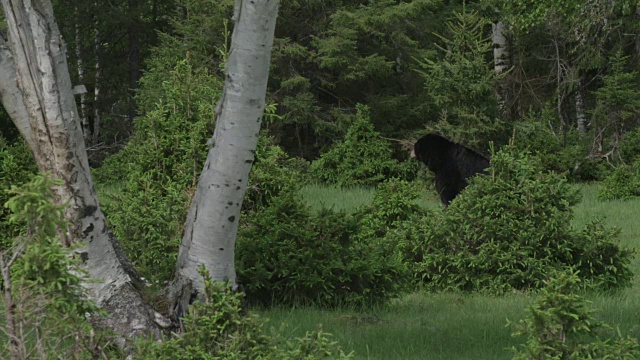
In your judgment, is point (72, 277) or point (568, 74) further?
point (568, 74)

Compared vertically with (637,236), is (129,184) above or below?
above

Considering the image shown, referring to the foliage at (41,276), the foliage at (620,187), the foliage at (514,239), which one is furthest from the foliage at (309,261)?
the foliage at (620,187)

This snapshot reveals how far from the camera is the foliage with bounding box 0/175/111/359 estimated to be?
411 cm

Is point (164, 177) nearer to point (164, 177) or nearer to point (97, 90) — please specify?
point (164, 177)

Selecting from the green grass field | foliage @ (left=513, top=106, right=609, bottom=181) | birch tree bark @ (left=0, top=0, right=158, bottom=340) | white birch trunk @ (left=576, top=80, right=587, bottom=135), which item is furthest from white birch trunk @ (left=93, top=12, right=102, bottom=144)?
birch tree bark @ (left=0, top=0, right=158, bottom=340)

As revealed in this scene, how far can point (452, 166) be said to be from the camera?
43.5 feet

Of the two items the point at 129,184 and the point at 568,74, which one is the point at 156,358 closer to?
the point at 129,184

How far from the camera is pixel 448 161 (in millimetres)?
13312

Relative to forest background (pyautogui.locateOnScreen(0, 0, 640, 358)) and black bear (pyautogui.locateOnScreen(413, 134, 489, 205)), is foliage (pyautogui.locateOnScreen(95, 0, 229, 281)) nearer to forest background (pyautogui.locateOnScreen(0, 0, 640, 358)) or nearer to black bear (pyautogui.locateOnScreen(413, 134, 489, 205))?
forest background (pyautogui.locateOnScreen(0, 0, 640, 358))

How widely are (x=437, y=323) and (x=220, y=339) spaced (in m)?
3.04

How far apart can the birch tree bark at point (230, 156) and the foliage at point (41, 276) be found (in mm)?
1902

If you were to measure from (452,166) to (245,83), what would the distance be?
734 cm

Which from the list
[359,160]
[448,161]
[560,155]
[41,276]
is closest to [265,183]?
[448,161]

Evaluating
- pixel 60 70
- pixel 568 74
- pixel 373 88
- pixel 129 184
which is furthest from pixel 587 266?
pixel 568 74
